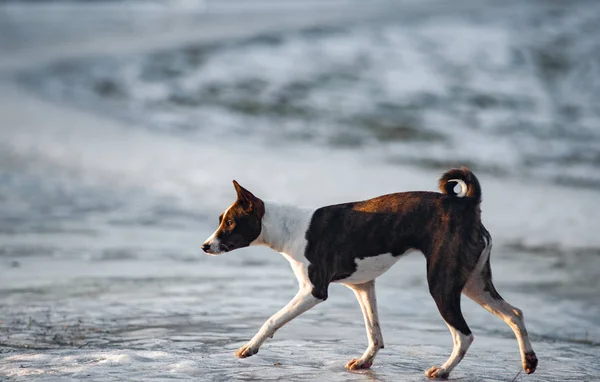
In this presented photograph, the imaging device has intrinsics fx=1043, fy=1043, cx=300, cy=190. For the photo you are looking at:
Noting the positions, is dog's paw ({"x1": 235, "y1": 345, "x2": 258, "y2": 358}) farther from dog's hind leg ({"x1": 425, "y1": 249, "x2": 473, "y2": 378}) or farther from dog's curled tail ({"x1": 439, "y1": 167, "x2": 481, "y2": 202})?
dog's curled tail ({"x1": 439, "y1": 167, "x2": 481, "y2": 202})

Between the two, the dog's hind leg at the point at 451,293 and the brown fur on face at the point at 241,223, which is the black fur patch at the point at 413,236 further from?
the brown fur on face at the point at 241,223

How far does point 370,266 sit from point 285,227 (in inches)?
27.0

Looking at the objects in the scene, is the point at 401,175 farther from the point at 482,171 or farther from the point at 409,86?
the point at 409,86

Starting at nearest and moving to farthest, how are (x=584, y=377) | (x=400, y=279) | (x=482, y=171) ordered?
1. (x=584, y=377)
2. (x=400, y=279)
3. (x=482, y=171)

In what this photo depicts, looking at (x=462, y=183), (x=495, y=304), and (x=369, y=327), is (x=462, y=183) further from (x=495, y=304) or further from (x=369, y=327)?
(x=369, y=327)

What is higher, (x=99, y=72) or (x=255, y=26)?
Answer: (x=255, y=26)

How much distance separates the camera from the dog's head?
7.62 meters

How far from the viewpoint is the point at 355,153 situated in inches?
869

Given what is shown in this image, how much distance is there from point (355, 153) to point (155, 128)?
4.89 meters

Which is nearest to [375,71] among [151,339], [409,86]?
[409,86]

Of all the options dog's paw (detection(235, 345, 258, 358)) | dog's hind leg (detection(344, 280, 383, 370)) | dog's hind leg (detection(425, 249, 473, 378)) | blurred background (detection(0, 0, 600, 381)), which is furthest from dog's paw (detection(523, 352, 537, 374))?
dog's paw (detection(235, 345, 258, 358))

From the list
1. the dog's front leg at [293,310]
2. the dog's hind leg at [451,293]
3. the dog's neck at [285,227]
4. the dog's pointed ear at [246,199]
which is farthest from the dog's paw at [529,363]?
the dog's pointed ear at [246,199]

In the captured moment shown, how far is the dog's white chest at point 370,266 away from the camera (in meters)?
7.35

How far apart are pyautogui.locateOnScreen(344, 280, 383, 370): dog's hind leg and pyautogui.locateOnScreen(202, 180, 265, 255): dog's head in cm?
88
